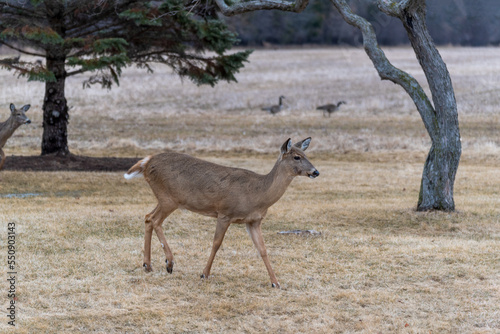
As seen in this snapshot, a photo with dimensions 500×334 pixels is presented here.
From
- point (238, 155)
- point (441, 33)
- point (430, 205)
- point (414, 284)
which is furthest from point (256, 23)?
point (414, 284)

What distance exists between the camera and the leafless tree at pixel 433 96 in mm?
13102

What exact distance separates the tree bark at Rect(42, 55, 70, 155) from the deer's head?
11292 millimetres

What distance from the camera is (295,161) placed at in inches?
339

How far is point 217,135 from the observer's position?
25.9 m

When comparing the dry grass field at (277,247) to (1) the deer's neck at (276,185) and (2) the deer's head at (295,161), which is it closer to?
(1) the deer's neck at (276,185)

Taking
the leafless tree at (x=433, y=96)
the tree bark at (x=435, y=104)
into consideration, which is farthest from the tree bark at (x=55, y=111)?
the tree bark at (x=435, y=104)

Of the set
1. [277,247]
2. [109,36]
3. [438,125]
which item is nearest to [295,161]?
[277,247]

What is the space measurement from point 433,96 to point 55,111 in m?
10.6

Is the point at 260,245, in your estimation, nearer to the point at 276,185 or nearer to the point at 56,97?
the point at 276,185

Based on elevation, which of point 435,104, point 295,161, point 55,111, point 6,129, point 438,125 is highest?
point 435,104

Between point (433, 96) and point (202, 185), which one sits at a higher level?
point (433, 96)

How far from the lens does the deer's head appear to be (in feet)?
28.0

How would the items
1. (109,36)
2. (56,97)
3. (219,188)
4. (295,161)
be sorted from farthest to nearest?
1. (109,36)
2. (56,97)
3. (219,188)
4. (295,161)

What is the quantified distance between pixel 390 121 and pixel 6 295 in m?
23.0
